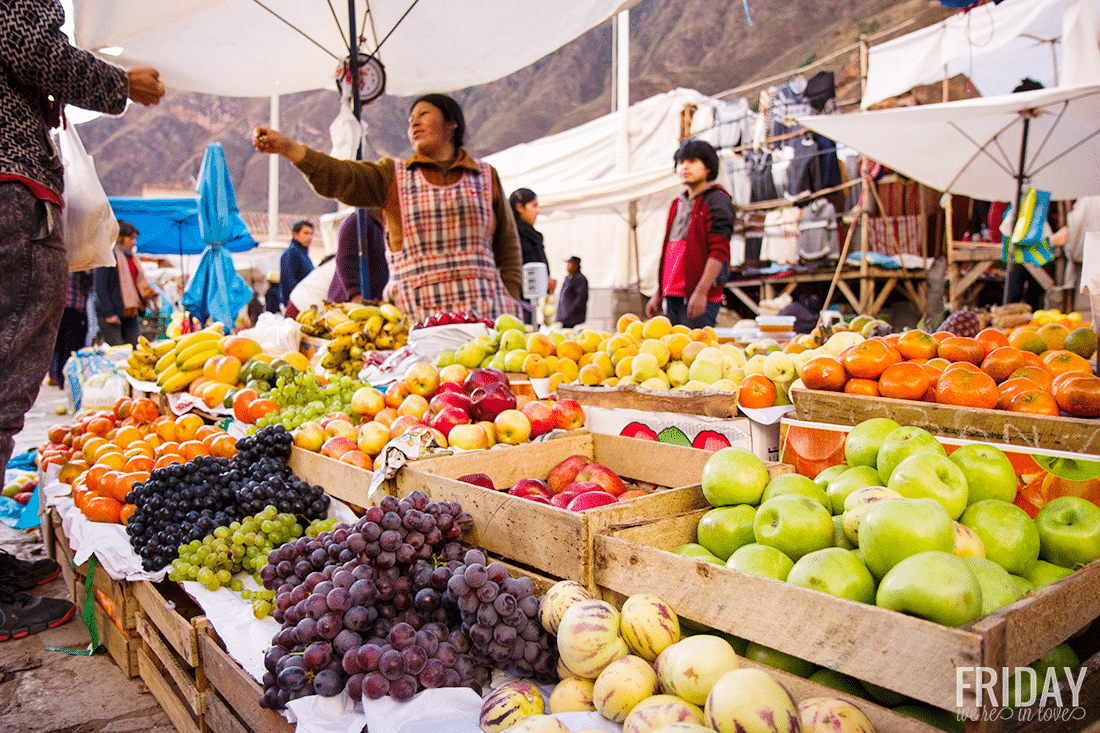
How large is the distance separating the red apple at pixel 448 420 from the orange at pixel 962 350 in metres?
1.72

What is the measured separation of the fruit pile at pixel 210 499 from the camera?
7.57ft

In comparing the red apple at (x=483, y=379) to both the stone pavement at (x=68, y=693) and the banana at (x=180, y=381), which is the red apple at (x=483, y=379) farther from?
the banana at (x=180, y=381)

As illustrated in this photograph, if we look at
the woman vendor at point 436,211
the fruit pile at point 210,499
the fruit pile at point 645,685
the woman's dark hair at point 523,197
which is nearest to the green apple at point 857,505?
the fruit pile at point 645,685

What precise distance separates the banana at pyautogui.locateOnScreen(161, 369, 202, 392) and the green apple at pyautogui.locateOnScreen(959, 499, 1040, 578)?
163 inches

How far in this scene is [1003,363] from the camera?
201 centimetres

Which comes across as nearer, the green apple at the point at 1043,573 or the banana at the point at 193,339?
the green apple at the point at 1043,573

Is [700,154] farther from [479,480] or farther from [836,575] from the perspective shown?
[836,575]

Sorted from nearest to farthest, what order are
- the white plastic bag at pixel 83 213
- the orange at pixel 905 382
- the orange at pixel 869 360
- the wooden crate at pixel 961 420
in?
the wooden crate at pixel 961 420 < the orange at pixel 905 382 < the orange at pixel 869 360 < the white plastic bag at pixel 83 213

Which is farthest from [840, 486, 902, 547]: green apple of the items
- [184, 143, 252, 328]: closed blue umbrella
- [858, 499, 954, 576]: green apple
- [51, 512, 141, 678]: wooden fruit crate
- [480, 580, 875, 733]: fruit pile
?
[184, 143, 252, 328]: closed blue umbrella

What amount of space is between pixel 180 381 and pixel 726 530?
3.72 m

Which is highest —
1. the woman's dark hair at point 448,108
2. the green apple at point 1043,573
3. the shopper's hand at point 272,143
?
the woman's dark hair at point 448,108

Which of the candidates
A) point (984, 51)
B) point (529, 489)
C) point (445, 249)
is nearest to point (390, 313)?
point (445, 249)

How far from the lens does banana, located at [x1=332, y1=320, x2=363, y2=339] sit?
4000 mm

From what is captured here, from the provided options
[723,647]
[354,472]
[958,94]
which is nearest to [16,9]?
[354,472]
